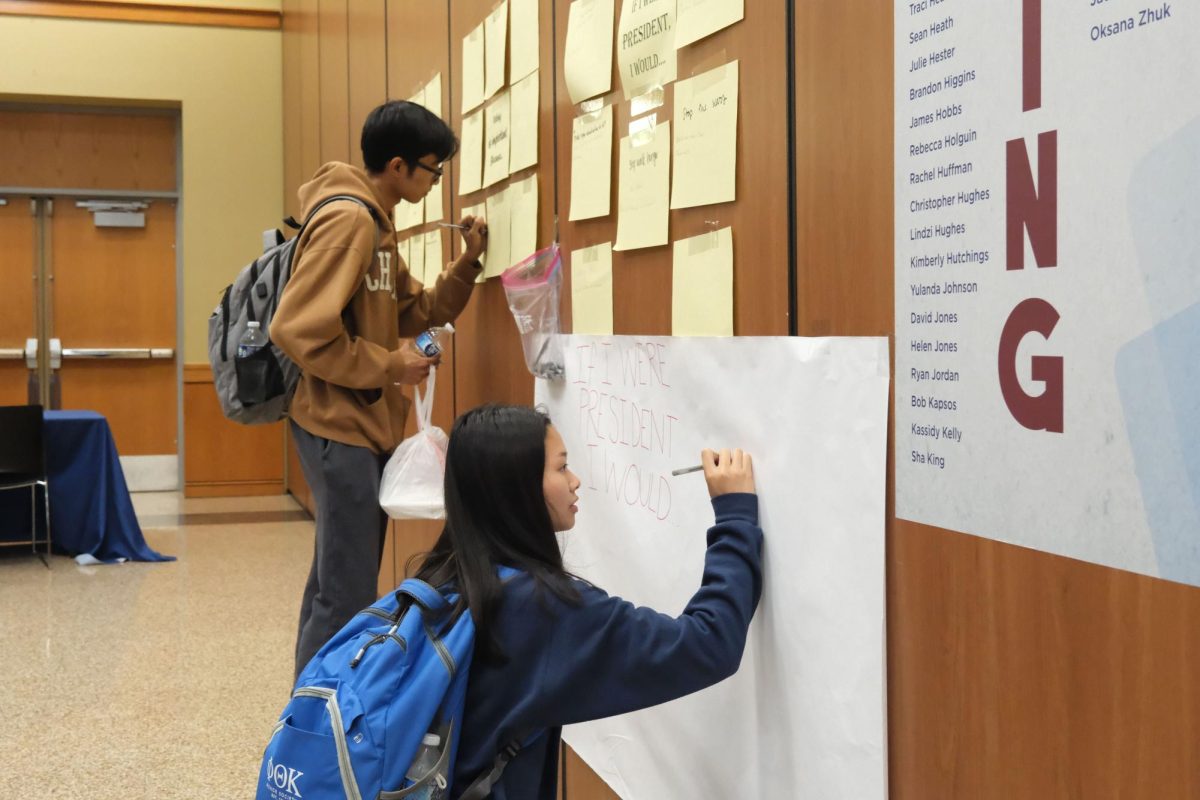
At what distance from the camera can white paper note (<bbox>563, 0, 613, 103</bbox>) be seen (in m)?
1.86

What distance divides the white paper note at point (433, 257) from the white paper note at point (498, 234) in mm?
433

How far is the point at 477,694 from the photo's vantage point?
135cm

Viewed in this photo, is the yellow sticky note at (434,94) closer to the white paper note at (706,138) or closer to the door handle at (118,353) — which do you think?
the white paper note at (706,138)

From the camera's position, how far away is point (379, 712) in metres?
1.26

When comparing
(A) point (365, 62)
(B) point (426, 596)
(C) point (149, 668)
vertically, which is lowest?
(C) point (149, 668)

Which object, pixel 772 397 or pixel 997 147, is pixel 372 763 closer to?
pixel 772 397

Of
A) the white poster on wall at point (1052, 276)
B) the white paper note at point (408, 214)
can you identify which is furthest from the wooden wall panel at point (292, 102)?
the white poster on wall at point (1052, 276)

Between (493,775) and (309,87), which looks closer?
(493,775)

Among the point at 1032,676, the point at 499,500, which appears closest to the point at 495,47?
the point at 499,500

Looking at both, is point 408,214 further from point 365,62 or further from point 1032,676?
point 1032,676

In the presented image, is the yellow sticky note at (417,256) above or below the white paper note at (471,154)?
below

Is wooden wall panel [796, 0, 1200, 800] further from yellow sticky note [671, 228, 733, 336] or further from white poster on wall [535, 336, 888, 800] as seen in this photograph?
yellow sticky note [671, 228, 733, 336]

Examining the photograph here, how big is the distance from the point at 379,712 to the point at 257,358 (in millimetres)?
1434

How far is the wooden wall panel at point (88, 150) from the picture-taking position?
7848 mm
